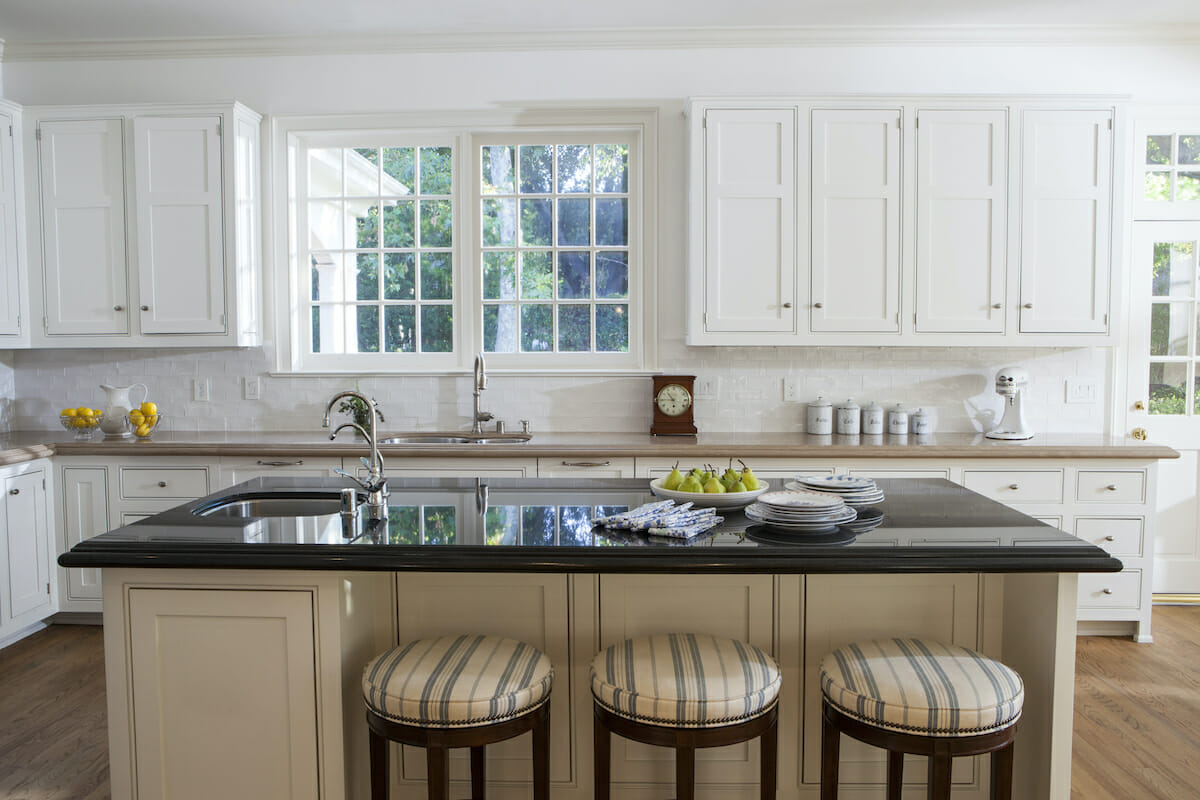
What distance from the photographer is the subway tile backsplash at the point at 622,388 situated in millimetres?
4266

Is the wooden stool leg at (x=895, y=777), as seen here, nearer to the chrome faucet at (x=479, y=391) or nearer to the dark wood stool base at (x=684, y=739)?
the dark wood stool base at (x=684, y=739)

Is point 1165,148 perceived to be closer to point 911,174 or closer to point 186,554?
point 911,174

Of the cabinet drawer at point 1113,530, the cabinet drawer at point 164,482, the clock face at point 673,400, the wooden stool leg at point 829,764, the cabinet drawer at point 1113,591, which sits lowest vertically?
the cabinet drawer at point 1113,591

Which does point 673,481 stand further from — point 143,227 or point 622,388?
point 143,227

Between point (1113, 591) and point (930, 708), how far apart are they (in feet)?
8.71

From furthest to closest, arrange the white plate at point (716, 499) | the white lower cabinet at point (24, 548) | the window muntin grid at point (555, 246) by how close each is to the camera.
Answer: the window muntin grid at point (555, 246), the white lower cabinet at point (24, 548), the white plate at point (716, 499)

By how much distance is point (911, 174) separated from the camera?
3869 millimetres

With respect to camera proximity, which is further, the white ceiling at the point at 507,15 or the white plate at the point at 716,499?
the white ceiling at the point at 507,15

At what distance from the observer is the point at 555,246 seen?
173 inches

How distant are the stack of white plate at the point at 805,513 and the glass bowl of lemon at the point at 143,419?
10.7ft

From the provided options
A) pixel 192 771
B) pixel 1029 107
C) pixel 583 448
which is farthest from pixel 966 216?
pixel 192 771

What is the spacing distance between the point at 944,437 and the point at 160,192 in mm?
3936

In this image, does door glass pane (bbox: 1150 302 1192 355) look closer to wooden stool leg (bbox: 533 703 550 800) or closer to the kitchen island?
the kitchen island

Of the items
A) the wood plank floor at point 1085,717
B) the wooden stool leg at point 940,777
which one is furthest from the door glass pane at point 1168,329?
the wooden stool leg at point 940,777
